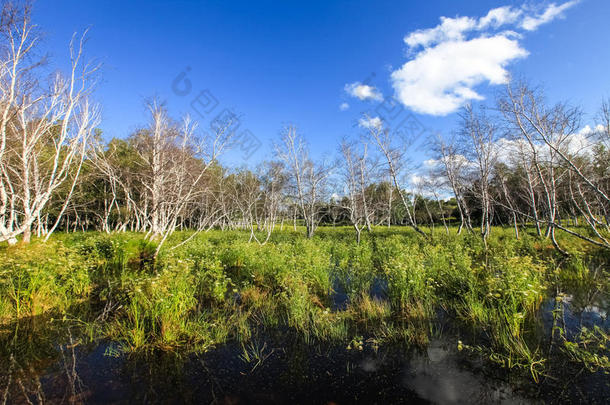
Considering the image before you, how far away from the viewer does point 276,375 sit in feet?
11.5

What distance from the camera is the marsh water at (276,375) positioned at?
304 cm

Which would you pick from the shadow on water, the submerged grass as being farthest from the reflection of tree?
the submerged grass

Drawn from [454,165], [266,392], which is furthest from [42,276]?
[454,165]

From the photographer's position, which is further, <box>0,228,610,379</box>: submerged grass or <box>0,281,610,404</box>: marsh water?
<box>0,228,610,379</box>: submerged grass

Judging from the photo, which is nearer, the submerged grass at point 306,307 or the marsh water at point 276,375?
the marsh water at point 276,375

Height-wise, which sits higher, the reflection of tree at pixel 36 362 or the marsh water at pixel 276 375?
the reflection of tree at pixel 36 362

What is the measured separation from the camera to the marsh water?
304 centimetres

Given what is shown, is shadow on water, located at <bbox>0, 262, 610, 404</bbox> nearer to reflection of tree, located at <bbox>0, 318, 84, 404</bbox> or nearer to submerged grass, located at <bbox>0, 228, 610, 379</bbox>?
reflection of tree, located at <bbox>0, 318, 84, 404</bbox>

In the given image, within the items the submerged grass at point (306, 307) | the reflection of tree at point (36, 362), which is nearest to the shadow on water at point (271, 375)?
the reflection of tree at point (36, 362)

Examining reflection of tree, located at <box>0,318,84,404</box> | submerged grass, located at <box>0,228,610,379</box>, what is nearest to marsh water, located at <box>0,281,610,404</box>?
reflection of tree, located at <box>0,318,84,404</box>

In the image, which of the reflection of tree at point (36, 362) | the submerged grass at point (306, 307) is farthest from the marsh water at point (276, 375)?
the submerged grass at point (306, 307)

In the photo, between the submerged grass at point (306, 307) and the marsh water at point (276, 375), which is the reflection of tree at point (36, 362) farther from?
the submerged grass at point (306, 307)

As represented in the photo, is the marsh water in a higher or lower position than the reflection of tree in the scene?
lower

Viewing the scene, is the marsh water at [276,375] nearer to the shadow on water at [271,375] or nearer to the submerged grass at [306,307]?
the shadow on water at [271,375]
